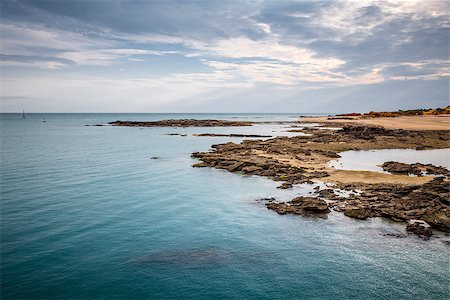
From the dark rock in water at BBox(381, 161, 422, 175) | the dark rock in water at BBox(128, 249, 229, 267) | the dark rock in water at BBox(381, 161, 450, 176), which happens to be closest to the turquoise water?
the dark rock in water at BBox(128, 249, 229, 267)

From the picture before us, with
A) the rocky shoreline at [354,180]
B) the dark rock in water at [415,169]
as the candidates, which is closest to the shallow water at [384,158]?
the dark rock in water at [415,169]

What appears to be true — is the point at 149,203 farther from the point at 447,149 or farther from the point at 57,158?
the point at 447,149

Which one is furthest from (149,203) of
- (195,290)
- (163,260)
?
(195,290)

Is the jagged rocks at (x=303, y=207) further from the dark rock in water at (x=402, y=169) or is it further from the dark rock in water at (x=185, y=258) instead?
the dark rock in water at (x=402, y=169)

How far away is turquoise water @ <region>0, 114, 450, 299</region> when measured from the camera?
13398 mm

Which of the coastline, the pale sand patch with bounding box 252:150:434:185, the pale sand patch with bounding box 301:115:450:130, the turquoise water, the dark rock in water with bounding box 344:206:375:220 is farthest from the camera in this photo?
the pale sand patch with bounding box 301:115:450:130

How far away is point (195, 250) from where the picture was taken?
55.5 feet

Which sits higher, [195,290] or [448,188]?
[448,188]

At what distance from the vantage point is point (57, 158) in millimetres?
46375

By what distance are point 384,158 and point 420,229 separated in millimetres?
26666

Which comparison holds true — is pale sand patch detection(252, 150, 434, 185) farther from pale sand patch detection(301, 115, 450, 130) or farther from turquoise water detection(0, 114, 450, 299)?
pale sand patch detection(301, 115, 450, 130)

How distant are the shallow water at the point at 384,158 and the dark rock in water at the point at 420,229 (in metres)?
15.9

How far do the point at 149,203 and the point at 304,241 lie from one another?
13.0 meters

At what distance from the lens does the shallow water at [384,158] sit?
1483 inches
